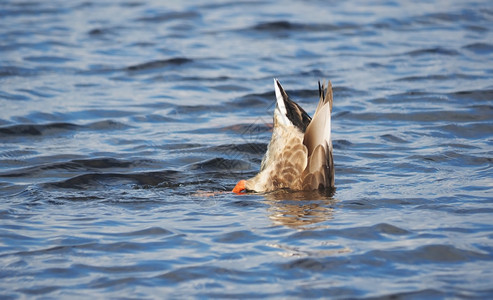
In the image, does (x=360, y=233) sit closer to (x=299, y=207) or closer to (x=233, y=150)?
(x=299, y=207)

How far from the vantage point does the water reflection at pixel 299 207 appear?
18.4ft

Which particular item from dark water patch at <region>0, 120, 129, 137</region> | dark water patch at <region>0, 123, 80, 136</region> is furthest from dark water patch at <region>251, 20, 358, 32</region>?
dark water patch at <region>0, 123, 80, 136</region>

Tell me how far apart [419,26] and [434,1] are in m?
2.13

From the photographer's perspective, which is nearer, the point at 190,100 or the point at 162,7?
the point at 190,100

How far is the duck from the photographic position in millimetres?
6305

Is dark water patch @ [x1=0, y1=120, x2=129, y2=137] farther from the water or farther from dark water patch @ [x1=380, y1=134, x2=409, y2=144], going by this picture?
dark water patch @ [x1=380, y1=134, x2=409, y2=144]

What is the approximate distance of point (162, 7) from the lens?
15688 mm

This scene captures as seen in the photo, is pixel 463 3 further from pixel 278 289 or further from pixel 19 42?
pixel 278 289

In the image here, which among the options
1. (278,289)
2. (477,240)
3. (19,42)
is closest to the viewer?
(278,289)

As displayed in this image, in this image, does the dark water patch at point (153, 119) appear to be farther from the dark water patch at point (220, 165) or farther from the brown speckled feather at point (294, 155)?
the brown speckled feather at point (294, 155)

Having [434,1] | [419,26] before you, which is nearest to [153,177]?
[419,26]

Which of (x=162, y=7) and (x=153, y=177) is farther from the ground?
(x=162, y=7)

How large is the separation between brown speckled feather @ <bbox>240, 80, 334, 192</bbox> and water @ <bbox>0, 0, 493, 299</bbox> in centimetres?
19

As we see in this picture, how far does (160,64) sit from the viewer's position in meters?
11.8
